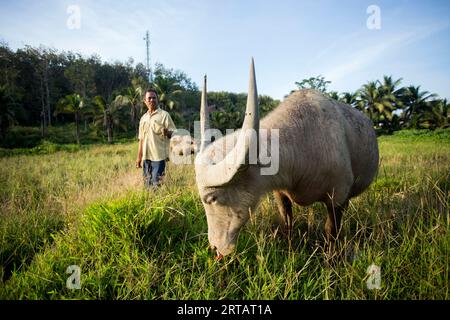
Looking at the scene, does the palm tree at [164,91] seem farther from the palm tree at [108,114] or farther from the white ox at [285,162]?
the white ox at [285,162]

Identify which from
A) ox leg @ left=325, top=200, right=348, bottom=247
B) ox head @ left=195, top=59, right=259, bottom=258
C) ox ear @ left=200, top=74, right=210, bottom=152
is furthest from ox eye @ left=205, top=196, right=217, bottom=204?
ox leg @ left=325, top=200, right=348, bottom=247

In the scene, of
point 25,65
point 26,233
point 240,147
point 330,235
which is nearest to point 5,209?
point 26,233

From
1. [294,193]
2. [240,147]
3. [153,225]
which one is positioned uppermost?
[240,147]

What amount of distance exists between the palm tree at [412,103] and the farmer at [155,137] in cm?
5577

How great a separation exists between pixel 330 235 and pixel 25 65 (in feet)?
192

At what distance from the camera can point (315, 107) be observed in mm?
2924

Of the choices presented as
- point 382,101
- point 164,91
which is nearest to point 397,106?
point 382,101

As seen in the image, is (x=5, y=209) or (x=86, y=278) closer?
(x=86, y=278)

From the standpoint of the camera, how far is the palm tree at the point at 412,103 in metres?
48.3

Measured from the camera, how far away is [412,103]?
49812 millimetres

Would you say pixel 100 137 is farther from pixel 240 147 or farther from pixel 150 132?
pixel 240 147

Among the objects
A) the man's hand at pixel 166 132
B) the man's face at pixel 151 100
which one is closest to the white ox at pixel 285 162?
the man's hand at pixel 166 132

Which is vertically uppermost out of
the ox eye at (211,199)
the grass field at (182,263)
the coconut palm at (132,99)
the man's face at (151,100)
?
the coconut palm at (132,99)
